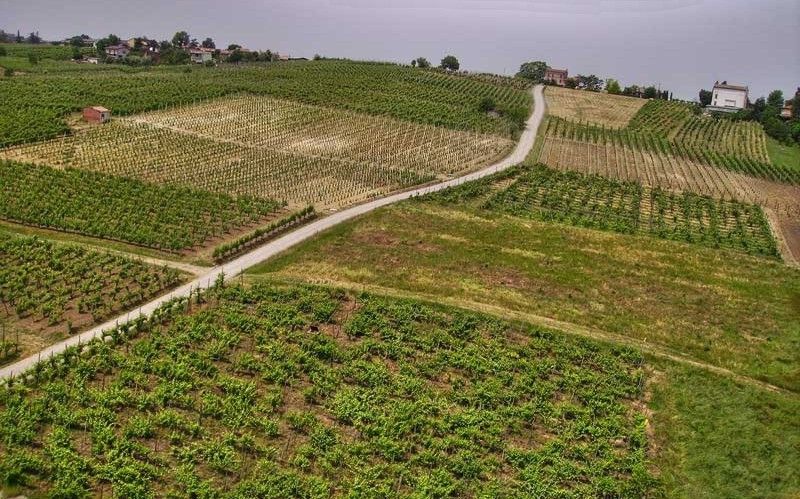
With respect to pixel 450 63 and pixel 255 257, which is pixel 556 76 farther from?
pixel 255 257

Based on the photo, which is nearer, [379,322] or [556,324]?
[379,322]

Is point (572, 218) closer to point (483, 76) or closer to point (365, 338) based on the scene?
point (365, 338)

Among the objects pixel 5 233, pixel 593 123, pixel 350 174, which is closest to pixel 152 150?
pixel 350 174

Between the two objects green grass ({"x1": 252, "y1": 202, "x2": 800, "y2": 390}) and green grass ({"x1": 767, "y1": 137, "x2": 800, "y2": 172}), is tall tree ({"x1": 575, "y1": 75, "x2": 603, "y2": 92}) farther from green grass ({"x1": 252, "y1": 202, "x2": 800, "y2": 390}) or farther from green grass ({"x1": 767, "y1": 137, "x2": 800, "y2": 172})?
green grass ({"x1": 252, "y1": 202, "x2": 800, "y2": 390})

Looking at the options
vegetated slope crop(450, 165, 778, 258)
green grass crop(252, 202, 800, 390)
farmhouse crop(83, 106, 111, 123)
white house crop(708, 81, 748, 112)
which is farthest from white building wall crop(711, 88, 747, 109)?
farmhouse crop(83, 106, 111, 123)

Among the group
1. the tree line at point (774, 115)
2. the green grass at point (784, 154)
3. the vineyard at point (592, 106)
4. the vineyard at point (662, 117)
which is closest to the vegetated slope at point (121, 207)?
the vineyard at point (592, 106)

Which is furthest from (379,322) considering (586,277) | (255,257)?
(586,277)
